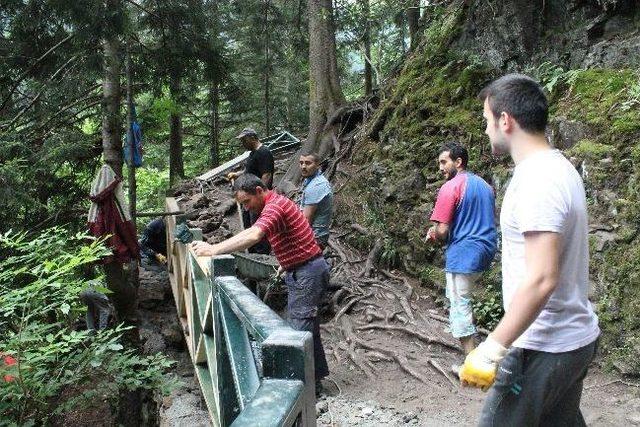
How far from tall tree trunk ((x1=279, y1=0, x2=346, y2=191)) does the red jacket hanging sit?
4.13 m

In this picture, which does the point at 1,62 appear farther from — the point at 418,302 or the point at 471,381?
the point at 471,381

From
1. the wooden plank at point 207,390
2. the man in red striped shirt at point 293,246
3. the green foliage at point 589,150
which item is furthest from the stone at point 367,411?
the green foliage at point 589,150

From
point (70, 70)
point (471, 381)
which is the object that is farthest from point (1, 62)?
point (471, 381)

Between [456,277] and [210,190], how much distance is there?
8.85 meters

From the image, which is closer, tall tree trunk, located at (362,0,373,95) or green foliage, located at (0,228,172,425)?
green foliage, located at (0,228,172,425)

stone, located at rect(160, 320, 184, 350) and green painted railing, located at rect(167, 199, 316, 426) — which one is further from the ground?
green painted railing, located at rect(167, 199, 316, 426)

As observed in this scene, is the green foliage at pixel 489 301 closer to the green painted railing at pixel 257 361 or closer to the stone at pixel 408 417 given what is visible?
the stone at pixel 408 417

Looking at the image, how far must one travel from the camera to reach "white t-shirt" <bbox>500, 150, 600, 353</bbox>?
1.91m

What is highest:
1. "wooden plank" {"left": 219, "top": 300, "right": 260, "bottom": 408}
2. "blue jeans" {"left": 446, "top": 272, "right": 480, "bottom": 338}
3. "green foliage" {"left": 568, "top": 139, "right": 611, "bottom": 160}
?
"green foliage" {"left": 568, "top": 139, "right": 611, "bottom": 160}

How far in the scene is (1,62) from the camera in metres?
7.92

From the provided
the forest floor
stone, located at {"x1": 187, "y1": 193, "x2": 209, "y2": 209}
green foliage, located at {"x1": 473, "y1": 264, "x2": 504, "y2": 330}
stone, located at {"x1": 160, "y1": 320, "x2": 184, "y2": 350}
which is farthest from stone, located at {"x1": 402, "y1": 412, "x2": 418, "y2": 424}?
stone, located at {"x1": 187, "y1": 193, "x2": 209, "y2": 209}

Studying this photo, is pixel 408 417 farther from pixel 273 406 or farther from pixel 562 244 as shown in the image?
pixel 273 406

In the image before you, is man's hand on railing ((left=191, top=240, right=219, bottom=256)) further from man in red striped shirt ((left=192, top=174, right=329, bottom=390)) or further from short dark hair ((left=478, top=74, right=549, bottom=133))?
short dark hair ((left=478, top=74, right=549, bottom=133))

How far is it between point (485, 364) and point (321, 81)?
1038 cm
